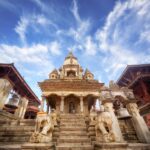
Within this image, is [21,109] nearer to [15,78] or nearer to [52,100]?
[15,78]

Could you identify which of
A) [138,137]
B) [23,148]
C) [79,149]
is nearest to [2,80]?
[23,148]

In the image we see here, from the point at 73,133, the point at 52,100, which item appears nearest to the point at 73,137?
the point at 73,133

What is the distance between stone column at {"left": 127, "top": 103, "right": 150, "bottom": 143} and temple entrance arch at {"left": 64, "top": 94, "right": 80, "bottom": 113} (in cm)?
1074

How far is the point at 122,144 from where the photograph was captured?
391 centimetres

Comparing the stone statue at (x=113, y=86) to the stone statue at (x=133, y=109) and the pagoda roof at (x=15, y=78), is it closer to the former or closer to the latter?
the stone statue at (x=133, y=109)

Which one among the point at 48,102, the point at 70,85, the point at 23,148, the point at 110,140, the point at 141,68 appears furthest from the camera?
the point at 48,102

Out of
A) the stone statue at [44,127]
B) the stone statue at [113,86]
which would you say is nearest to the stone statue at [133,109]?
the stone statue at [113,86]

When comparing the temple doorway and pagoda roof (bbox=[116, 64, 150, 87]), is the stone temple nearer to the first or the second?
pagoda roof (bbox=[116, 64, 150, 87])

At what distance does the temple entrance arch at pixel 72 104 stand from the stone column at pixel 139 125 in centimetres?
1074

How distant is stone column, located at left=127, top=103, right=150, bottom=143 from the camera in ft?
20.1

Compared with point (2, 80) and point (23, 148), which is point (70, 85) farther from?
point (23, 148)

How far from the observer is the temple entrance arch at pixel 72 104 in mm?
16844

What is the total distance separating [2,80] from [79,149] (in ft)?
31.5

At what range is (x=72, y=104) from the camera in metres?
17.6
